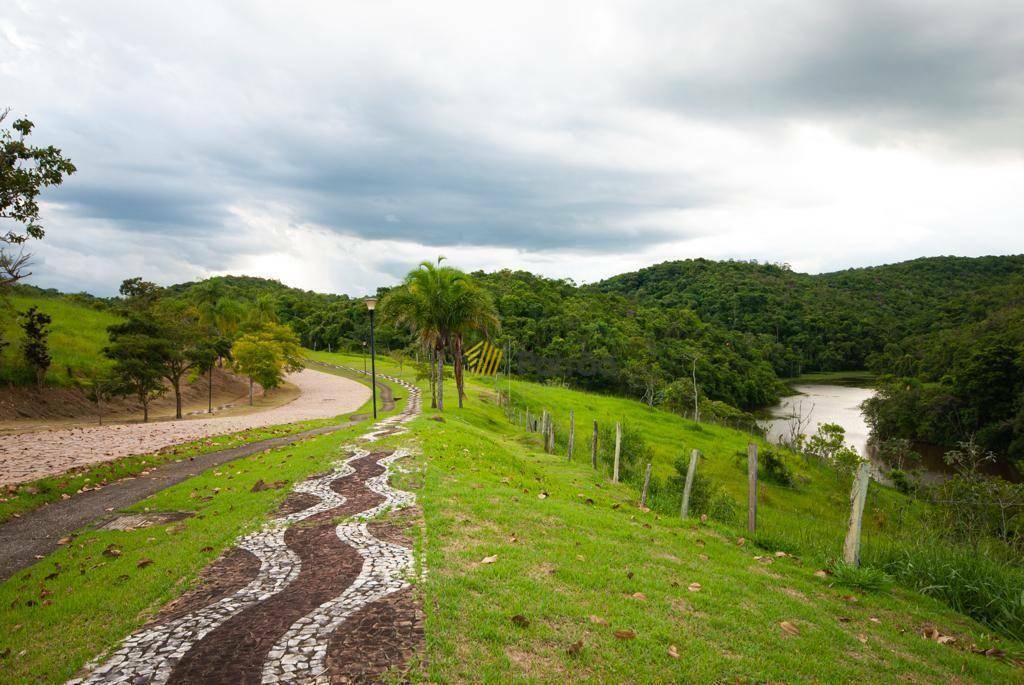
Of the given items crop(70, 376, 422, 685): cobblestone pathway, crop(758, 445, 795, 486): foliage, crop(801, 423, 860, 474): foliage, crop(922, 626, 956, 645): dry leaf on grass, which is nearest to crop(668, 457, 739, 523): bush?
crop(922, 626, 956, 645): dry leaf on grass

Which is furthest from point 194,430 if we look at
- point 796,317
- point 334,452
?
point 796,317

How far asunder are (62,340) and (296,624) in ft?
171

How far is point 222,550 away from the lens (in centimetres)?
859

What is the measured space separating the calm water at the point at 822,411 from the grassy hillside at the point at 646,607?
53.2 metres

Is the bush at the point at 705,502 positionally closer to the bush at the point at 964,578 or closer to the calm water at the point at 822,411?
the bush at the point at 964,578

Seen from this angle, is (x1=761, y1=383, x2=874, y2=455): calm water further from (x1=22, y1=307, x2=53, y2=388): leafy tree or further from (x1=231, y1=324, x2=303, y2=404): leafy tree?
(x1=22, y1=307, x2=53, y2=388): leafy tree

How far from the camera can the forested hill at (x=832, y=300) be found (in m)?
112

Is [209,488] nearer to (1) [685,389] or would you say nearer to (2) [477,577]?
(2) [477,577]

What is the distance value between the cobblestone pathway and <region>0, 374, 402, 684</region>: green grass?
513 mm

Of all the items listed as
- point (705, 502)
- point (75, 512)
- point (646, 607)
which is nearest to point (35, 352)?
point (75, 512)

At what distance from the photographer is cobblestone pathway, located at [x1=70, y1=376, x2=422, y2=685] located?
197 inches

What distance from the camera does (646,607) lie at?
21.5 feet

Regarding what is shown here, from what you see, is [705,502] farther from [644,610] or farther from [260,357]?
[260,357]

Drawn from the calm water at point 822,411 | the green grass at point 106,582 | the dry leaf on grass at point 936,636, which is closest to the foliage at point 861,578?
the dry leaf on grass at point 936,636
